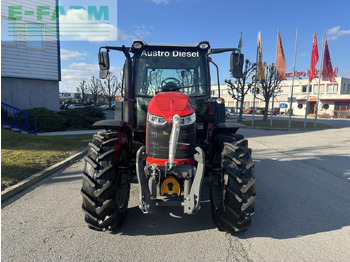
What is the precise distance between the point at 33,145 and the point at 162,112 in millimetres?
6640

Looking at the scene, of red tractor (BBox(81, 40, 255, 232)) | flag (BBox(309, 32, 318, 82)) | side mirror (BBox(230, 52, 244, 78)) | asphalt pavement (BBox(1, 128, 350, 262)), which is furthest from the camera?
flag (BBox(309, 32, 318, 82))

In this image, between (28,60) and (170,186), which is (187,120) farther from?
(28,60)

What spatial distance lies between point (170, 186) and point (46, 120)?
12777mm

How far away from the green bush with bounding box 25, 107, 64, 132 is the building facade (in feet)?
5.24

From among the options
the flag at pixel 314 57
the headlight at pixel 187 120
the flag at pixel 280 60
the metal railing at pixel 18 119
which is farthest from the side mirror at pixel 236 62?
the flag at pixel 314 57

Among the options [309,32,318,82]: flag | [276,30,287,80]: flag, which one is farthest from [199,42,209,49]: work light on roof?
[309,32,318,82]: flag

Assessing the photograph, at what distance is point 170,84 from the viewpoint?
4070 millimetres

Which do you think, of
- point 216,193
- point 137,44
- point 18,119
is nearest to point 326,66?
point 137,44

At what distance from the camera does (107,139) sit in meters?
3.53

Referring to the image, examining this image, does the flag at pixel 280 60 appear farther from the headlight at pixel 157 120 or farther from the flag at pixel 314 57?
the headlight at pixel 157 120

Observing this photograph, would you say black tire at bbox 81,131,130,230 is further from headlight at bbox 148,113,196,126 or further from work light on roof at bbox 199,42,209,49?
work light on roof at bbox 199,42,209,49

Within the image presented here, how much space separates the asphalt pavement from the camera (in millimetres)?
2807

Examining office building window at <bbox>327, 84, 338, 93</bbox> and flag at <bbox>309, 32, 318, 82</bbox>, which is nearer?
flag at <bbox>309, 32, 318, 82</bbox>

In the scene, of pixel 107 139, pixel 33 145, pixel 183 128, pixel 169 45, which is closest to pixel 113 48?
pixel 169 45
